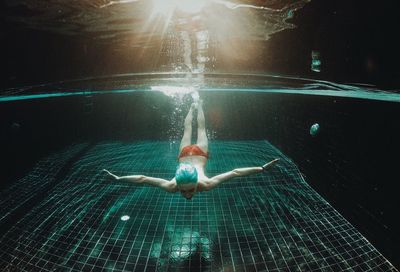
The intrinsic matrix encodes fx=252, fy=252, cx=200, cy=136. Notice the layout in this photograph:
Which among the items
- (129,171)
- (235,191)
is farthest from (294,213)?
(129,171)

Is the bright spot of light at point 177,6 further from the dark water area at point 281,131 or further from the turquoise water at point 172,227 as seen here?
the dark water area at point 281,131

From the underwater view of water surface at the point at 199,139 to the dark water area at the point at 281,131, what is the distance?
4 centimetres

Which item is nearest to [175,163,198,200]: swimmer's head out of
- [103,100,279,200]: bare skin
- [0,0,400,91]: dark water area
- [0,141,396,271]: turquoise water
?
[103,100,279,200]: bare skin

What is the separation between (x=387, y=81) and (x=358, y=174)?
240cm

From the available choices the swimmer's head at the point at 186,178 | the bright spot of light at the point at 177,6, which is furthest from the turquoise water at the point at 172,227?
the bright spot of light at the point at 177,6

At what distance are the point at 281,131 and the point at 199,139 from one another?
499cm

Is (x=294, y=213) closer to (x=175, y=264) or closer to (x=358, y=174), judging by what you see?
(x=358, y=174)

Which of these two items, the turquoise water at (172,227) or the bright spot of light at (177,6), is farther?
the bright spot of light at (177,6)

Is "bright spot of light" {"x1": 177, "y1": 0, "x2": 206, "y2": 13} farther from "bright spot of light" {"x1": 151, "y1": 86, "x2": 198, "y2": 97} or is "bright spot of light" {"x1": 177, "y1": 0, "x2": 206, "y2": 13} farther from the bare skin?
"bright spot of light" {"x1": 151, "y1": 86, "x2": 198, "y2": 97}

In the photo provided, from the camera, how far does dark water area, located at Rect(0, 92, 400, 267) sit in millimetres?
4871

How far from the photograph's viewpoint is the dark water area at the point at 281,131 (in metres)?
4.87

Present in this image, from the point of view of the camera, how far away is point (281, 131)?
9.44 m

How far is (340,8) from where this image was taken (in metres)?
5.61

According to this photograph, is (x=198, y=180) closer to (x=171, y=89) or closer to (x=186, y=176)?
(x=186, y=176)
